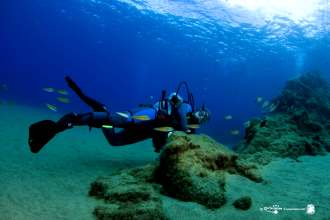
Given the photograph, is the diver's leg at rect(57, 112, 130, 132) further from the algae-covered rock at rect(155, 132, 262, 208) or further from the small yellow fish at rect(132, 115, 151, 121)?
the algae-covered rock at rect(155, 132, 262, 208)

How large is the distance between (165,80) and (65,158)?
103416 millimetres

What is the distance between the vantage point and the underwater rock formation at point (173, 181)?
466 cm

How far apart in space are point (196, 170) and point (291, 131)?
6308 millimetres

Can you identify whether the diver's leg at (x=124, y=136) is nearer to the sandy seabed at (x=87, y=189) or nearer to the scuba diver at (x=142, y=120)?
the scuba diver at (x=142, y=120)

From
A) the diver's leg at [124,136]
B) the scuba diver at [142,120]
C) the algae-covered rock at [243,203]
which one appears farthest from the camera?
the diver's leg at [124,136]

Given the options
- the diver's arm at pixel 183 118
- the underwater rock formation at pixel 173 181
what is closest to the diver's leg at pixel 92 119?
the diver's arm at pixel 183 118

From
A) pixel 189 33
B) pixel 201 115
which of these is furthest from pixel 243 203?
pixel 189 33

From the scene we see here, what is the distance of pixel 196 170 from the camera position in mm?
5355

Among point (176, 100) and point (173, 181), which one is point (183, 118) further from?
point (173, 181)

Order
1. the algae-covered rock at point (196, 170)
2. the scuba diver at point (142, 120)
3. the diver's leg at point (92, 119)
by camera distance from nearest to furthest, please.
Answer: the algae-covered rock at point (196, 170) → the scuba diver at point (142, 120) → the diver's leg at point (92, 119)

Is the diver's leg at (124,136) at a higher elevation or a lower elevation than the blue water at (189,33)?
lower

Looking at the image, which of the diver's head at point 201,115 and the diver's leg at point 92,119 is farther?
the diver's head at point 201,115

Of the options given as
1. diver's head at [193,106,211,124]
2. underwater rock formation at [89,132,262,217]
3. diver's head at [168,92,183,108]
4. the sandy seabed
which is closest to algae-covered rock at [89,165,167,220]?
underwater rock formation at [89,132,262,217]

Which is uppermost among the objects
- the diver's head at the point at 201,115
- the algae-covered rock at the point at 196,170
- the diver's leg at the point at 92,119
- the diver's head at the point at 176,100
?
the diver's head at the point at 176,100
